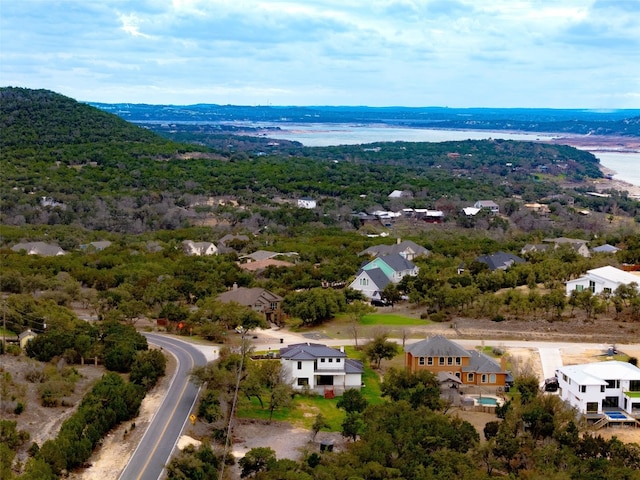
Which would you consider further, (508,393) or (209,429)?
(508,393)

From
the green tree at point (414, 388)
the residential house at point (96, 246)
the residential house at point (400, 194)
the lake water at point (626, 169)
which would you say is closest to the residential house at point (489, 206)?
the residential house at point (400, 194)

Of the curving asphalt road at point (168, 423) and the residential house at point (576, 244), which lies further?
the residential house at point (576, 244)

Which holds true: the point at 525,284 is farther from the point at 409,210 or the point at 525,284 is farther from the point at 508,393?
the point at 409,210

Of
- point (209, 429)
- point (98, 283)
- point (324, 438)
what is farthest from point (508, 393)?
point (98, 283)

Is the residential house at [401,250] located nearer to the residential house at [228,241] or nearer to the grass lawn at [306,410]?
the residential house at [228,241]

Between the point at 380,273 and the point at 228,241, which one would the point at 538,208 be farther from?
the point at 380,273

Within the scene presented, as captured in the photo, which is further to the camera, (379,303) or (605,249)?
(605,249)

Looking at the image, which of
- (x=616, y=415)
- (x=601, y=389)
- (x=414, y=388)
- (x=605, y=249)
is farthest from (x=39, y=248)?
(x=616, y=415)
